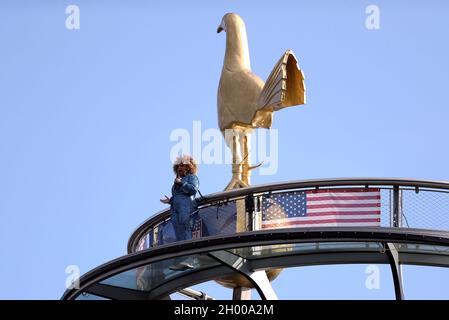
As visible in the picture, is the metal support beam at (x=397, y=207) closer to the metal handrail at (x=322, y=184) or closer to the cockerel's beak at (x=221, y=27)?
the metal handrail at (x=322, y=184)

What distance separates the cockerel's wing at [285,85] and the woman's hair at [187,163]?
3.03 meters

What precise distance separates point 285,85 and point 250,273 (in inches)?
160

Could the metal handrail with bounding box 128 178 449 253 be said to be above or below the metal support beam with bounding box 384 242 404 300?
above

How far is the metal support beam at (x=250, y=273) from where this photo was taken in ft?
134

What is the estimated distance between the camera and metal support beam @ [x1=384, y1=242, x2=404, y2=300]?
41.0 m

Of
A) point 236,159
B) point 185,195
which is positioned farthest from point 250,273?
point 236,159

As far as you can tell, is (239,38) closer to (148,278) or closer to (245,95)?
(245,95)

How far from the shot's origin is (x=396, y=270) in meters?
41.2

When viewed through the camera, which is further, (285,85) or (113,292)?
(285,85)

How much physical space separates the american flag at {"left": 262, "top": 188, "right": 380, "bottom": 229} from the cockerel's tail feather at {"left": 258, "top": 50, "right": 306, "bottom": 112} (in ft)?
10.9

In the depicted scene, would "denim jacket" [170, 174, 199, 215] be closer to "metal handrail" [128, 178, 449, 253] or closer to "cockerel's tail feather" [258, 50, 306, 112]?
"metal handrail" [128, 178, 449, 253]

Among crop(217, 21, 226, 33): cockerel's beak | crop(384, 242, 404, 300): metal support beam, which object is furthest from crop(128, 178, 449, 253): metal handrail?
crop(217, 21, 226, 33): cockerel's beak

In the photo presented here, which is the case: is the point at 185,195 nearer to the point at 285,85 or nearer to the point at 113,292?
the point at 113,292

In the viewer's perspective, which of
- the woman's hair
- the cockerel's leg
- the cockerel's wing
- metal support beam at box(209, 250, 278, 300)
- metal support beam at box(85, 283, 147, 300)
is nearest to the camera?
metal support beam at box(209, 250, 278, 300)
